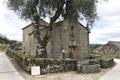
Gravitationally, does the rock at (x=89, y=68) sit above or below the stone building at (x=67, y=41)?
below

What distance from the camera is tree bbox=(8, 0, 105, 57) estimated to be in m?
26.4

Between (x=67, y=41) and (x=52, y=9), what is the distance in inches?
351

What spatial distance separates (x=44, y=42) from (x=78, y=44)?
979 cm

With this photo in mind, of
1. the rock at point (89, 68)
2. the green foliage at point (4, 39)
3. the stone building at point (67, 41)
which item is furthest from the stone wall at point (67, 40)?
the green foliage at point (4, 39)

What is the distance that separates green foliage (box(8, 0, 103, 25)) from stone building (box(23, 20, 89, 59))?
482 centimetres

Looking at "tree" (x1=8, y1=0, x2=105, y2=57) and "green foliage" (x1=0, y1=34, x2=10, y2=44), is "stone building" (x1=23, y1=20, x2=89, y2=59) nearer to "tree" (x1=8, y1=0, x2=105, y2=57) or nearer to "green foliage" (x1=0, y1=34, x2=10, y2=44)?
"tree" (x1=8, y1=0, x2=105, y2=57)

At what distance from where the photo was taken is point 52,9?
90.3ft

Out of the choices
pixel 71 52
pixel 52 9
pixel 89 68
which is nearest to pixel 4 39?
pixel 71 52

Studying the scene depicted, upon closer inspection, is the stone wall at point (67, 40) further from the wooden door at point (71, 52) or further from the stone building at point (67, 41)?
the wooden door at point (71, 52)

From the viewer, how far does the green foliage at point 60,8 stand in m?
26.3

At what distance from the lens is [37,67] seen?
22.0 meters

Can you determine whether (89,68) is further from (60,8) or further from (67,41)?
(67,41)

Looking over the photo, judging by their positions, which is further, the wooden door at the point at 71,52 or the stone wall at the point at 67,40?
the wooden door at the point at 71,52

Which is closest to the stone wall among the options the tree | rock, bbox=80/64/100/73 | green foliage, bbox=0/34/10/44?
the tree
